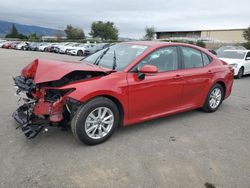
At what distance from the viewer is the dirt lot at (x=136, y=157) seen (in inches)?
123

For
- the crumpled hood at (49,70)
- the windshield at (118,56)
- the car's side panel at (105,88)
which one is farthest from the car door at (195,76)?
the crumpled hood at (49,70)

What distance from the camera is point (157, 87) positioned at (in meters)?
4.57

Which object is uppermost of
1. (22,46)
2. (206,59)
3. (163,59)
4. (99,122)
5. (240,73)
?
(163,59)

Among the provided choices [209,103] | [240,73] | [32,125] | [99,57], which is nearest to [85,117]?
[32,125]

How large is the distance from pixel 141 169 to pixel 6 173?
165 cm

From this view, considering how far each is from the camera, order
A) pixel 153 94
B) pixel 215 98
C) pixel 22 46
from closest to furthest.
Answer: pixel 153 94 < pixel 215 98 < pixel 22 46

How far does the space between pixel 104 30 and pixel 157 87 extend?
7032 cm

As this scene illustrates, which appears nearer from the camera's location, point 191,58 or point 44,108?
point 44,108

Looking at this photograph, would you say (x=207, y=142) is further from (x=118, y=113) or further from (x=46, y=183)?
(x=46, y=183)

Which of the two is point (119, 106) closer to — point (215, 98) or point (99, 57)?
point (99, 57)

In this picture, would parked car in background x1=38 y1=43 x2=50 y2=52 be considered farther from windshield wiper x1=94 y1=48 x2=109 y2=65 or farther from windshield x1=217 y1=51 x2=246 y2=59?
windshield wiper x1=94 y1=48 x2=109 y2=65

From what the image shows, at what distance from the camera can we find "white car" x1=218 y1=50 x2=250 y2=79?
12414 mm

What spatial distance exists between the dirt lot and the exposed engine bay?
32 cm

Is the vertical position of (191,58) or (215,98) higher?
(191,58)
